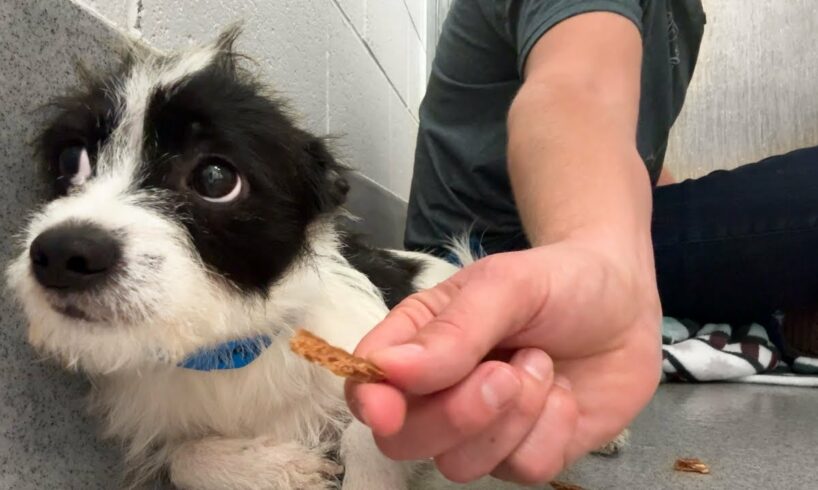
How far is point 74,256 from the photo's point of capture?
64cm

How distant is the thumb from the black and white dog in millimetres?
278

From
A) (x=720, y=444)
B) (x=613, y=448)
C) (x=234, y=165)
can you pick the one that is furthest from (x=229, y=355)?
(x=720, y=444)

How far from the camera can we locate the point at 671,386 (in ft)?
5.46

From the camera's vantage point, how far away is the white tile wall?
42.1 inches

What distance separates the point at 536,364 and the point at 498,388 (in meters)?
0.08

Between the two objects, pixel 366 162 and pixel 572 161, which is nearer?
pixel 572 161

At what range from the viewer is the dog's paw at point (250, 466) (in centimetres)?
80

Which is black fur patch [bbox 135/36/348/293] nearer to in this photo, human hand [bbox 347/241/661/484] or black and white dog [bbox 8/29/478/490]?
→ black and white dog [bbox 8/29/478/490]

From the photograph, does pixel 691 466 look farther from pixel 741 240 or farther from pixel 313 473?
pixel 741 240

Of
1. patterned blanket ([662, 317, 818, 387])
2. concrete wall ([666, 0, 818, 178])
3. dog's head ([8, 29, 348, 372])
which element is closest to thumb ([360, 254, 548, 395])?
dog's head ([8, 29, 348, 372])

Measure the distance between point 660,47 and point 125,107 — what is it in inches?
48.3

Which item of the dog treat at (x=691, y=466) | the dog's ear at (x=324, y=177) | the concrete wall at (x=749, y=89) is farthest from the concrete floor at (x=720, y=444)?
the concrete wall at (x=749, y=89)

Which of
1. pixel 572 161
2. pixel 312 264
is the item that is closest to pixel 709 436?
pixel 572 161

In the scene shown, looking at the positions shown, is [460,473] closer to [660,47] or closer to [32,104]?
[32,104]
